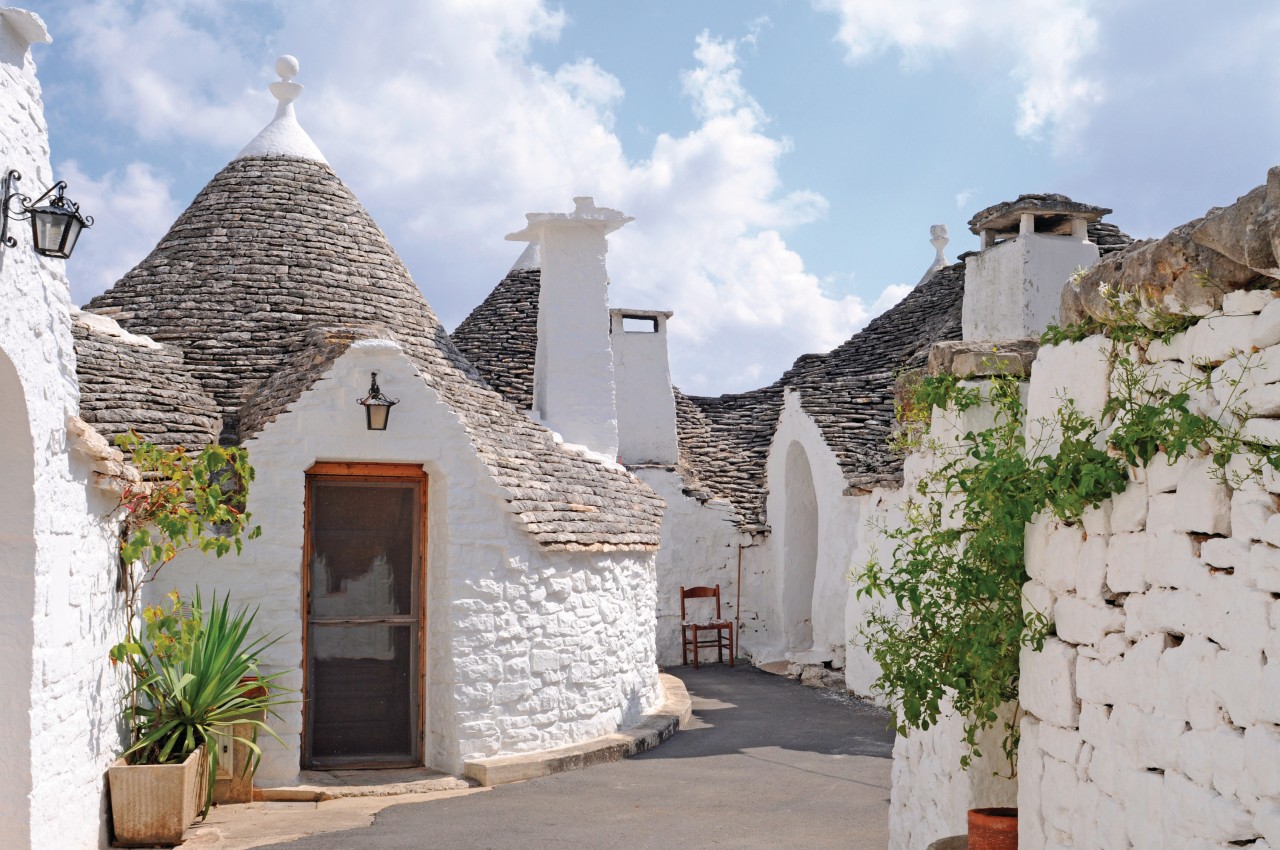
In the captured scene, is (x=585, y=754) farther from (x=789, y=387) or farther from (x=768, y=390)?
(x=768, y=390)

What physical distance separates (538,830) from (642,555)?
13.6 feet

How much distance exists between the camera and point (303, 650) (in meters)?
8.97

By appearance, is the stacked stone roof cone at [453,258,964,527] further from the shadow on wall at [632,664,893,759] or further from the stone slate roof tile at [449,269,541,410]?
the shadow on wall at [632,664,893,759]

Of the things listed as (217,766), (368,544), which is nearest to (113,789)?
(217,766)

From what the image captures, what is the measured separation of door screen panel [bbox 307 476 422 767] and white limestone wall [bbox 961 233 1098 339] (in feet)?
21.1

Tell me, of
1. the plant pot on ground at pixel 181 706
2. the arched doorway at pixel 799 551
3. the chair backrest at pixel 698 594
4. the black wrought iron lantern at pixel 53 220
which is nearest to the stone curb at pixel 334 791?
the plant pot on ground at pixel 181 706

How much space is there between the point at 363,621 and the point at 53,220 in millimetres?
4529

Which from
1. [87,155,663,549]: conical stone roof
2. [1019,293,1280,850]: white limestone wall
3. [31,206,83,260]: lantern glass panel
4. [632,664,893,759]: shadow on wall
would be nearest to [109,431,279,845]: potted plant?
[87,155,663,549]: conical stone roof

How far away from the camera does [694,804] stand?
8.26 m

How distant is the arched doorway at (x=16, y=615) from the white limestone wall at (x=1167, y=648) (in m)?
4.53

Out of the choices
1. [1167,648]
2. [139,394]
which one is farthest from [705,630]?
[1167,648]

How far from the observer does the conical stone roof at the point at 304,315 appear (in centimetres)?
977

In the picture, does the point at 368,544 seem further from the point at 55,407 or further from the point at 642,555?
the point at 55,407

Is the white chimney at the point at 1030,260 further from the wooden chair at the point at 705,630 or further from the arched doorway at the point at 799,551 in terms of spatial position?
the wooden chair at the point at 705,630
